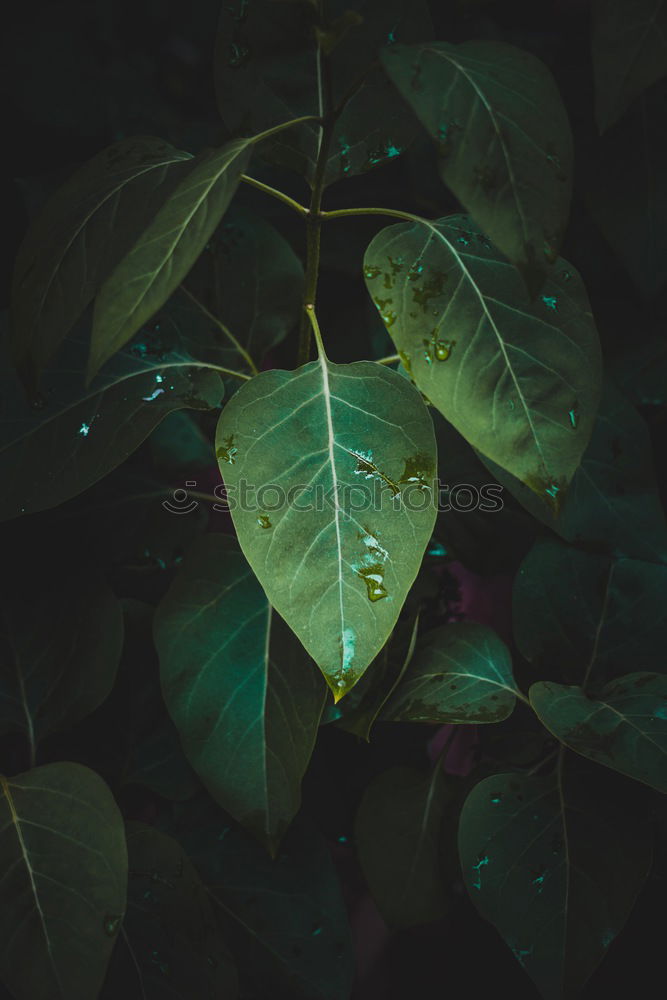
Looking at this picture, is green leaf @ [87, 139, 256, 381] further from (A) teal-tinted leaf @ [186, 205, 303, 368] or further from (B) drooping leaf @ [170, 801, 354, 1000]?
(B) drooping leaf @ [170, 801, 354, 1000]

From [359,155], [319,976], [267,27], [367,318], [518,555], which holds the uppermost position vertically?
[267,27]

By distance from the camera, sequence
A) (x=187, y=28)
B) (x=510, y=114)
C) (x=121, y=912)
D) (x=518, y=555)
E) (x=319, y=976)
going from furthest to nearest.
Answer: (x=187, y=28) → (x=518, y=555) → (x=319, y=976) → (x=121, y=912) → (x=510, y=114)

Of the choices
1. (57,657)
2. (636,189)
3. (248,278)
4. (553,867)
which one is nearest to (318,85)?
(248,278)

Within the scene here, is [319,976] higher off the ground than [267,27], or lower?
lower

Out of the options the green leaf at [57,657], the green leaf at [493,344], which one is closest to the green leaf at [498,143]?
the green leaf at [493,344]

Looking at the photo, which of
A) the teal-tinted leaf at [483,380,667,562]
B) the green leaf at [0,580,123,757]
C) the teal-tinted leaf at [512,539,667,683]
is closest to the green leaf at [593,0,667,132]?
the teal-tinted leaf at [483,380,667,562]

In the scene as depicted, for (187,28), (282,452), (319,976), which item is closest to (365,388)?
(282,452)

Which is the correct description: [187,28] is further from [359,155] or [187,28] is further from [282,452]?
[282,452]

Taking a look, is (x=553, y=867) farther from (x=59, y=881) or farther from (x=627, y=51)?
(x=627, y=51)
